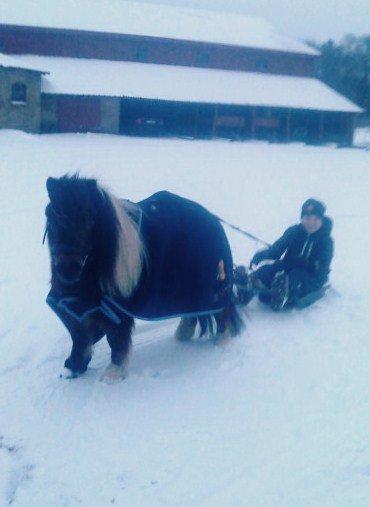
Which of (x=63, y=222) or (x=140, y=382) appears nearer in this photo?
(x=63, y=222)

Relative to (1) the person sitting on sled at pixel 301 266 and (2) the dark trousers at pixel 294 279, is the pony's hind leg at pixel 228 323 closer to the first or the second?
(1) the person sitting on sled at pixel 301 266

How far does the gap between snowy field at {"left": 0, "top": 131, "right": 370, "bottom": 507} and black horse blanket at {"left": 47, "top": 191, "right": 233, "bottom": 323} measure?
56cm

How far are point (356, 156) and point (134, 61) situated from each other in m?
13.6

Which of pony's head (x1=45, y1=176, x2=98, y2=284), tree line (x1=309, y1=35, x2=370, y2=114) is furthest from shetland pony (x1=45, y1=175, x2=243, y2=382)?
tree line (x1=309, y1=35, x2=370, y2=114)

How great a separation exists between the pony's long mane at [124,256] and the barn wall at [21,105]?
64.2 ft

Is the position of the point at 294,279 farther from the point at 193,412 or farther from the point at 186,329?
the point at 193,412

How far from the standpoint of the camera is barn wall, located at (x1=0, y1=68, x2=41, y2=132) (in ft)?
67.1

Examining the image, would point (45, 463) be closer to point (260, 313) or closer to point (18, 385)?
point (18, 385)

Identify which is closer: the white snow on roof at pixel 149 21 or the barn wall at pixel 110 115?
the barn wall at pixel 110 115

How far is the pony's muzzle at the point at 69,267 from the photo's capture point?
2.71 metres

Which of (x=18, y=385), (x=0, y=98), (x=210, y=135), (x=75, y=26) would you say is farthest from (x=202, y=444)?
(x=75, y=26)

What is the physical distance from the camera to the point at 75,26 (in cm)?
2567

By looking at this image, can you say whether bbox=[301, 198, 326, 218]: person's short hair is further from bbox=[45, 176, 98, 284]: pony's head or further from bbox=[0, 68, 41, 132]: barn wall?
bbox=[0, 68, 41, 132]: barn wall

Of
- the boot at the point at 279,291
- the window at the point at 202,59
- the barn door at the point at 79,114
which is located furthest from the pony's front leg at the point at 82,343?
the window at the point at 202,59
